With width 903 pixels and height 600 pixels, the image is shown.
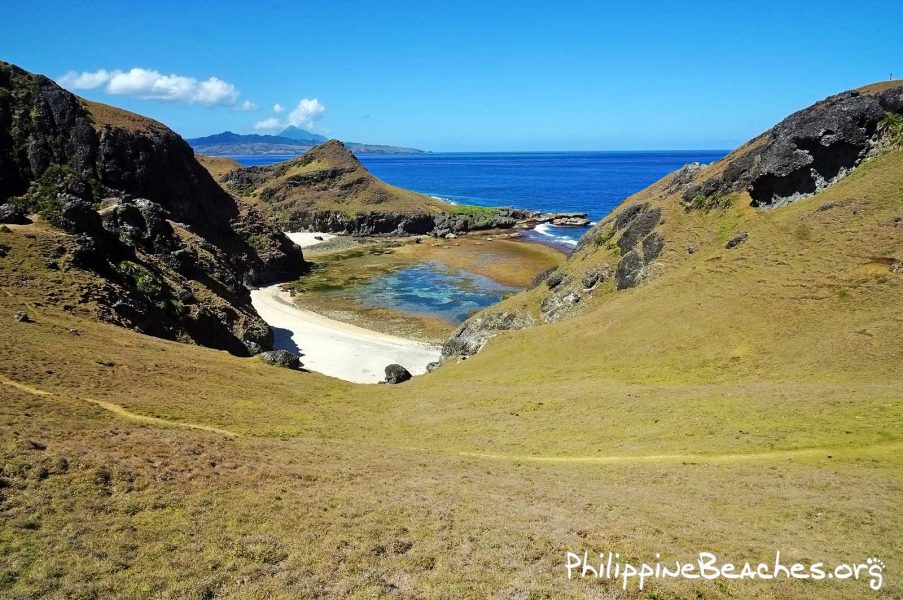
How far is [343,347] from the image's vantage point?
59.9 meters

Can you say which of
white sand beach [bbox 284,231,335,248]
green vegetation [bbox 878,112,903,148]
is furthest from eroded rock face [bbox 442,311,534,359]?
white sand beach [bbox 284,231,335,248]

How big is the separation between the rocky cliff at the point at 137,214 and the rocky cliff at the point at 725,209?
25.8 metres

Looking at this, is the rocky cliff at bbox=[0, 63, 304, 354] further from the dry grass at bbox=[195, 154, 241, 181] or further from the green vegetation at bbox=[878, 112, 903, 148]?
the dry grass at bbox=[195, 154, 241, 181]

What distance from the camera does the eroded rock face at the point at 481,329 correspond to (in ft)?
177

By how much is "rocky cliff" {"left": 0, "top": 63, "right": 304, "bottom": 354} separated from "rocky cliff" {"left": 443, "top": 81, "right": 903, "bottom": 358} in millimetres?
25825

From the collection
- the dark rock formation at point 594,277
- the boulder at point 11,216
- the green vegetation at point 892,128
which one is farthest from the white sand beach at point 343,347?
the green vegetation at point 892,128

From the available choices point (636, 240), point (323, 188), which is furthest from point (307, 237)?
point (636, 240)

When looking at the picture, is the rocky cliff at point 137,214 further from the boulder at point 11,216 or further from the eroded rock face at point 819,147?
the eroded rock face at point 819,147

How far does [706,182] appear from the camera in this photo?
57969 millimetres

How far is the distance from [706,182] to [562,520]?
171 ft

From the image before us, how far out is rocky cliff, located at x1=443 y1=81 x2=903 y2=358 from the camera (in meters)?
47.4

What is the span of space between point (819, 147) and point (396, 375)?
43976 millimetres

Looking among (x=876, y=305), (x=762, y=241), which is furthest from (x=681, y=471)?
(x=762, y=241)

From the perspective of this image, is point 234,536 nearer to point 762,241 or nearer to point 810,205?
point 762,241
